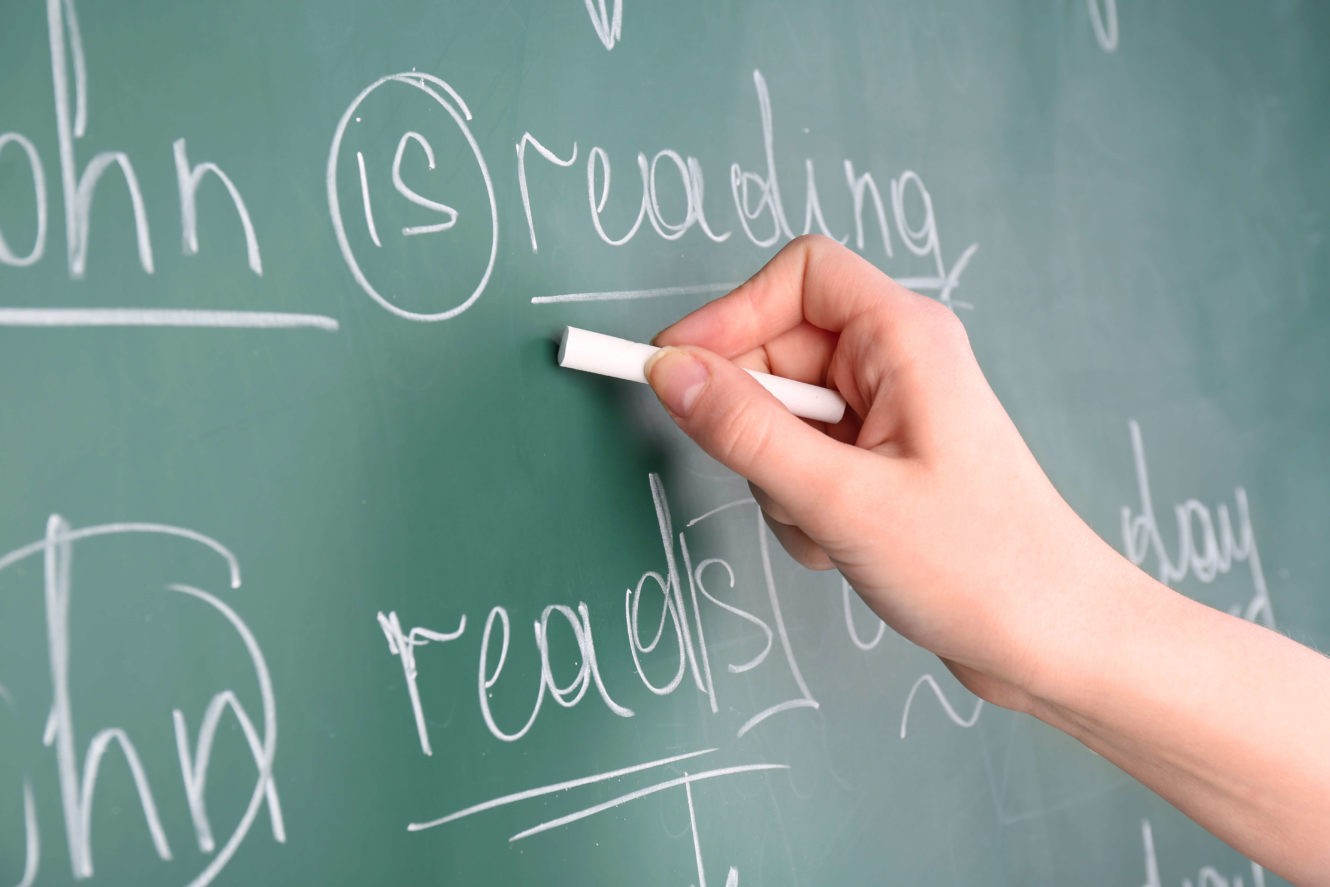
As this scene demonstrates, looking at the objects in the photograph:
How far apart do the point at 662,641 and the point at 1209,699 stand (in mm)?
334

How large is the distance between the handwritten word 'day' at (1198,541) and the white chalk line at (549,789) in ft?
1.65

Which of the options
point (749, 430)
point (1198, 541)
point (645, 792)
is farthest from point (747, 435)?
point (1198, 541)

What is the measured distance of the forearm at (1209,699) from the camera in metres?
0.62

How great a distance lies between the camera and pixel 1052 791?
883 millimetres

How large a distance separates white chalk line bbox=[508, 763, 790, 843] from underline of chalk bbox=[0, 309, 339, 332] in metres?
0.31

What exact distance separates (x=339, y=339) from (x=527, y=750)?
26 centimetres

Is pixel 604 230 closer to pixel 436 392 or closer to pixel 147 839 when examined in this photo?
pixel 436 392

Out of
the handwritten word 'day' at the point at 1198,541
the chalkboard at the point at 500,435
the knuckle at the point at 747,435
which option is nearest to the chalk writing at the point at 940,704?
the chalkboard at the point at 500,435

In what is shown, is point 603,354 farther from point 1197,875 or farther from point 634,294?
point 1197,875

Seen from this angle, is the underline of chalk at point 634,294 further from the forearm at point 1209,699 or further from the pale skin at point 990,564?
the forearm at point 1209,699

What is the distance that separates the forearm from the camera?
618 millimetres

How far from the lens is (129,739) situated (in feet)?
1.63

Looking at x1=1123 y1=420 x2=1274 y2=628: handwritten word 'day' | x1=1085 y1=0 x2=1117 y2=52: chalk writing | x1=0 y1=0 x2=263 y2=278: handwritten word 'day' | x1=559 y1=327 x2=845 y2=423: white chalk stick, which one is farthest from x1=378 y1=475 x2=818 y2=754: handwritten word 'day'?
x1=1085 y1=0 x2=1117 y2=52: chalk writing

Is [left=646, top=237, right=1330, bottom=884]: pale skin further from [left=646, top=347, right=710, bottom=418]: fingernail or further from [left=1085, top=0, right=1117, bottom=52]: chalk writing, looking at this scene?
[left=1085, top=0, right=1117, bottom=52]: chalk writing
